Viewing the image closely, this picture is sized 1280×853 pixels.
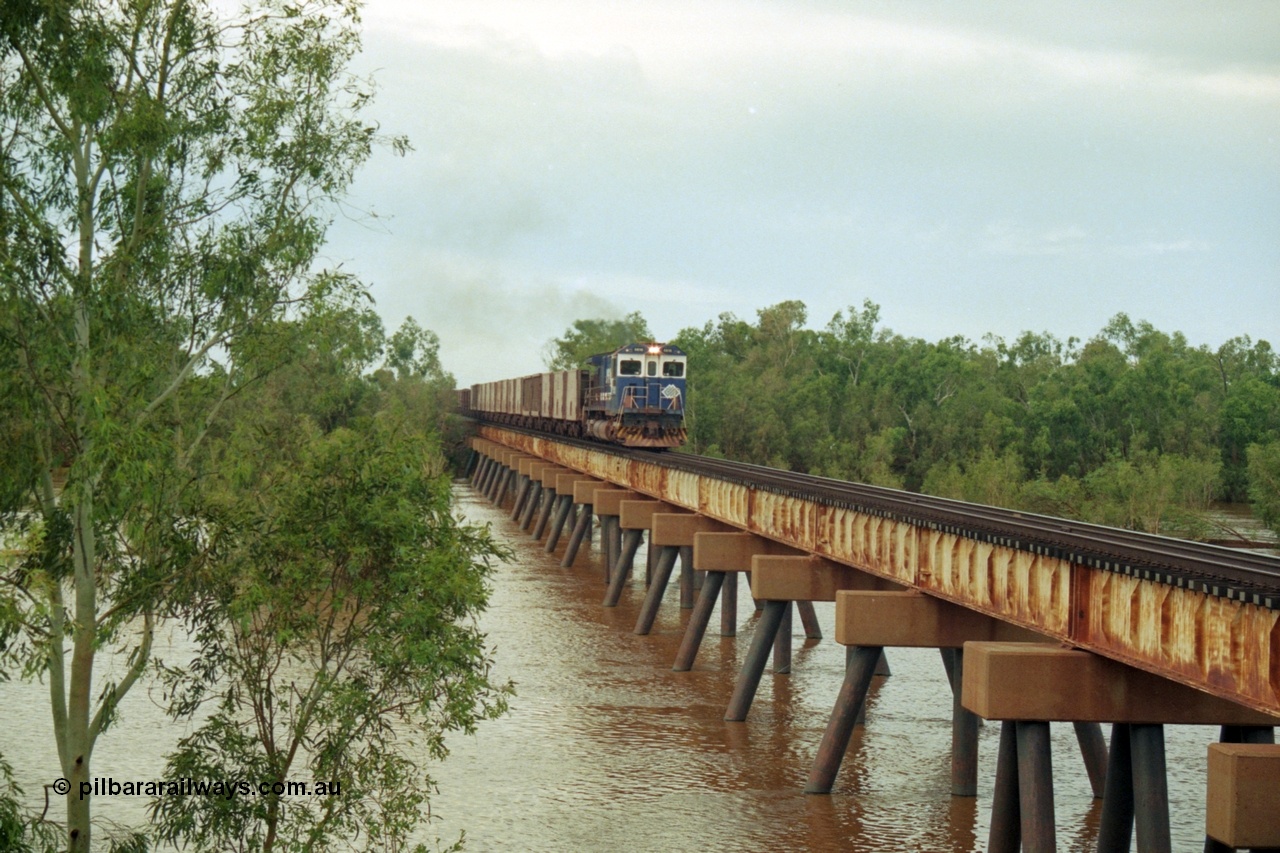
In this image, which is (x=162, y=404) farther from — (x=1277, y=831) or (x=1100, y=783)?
(x=1100, y=783)

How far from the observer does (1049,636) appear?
16.0m

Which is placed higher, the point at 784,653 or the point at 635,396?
the point at 635,396

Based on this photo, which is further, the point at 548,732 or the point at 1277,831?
the point at 548,732

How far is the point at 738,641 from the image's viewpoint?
37.4 m

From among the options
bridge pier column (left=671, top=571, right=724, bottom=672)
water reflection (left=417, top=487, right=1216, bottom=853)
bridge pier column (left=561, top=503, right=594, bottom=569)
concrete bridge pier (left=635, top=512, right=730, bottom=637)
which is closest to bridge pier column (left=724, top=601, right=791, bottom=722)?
water reflection (left=417, top=487, right=1216, bottom=853)

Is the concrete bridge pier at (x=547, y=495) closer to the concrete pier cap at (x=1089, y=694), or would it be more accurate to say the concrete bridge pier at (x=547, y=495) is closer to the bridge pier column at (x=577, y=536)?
the bridge pier column at (x=577, y=536)

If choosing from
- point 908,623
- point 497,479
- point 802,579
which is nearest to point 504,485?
point 497,479

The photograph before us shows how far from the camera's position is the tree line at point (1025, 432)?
228ft

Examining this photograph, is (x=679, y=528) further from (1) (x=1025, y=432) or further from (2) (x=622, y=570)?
(1) (x=1025, y=432)

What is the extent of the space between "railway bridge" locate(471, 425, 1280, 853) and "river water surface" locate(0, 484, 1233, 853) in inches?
42.0

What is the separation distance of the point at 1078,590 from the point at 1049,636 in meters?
1.10

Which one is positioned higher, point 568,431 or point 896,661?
point 568,431

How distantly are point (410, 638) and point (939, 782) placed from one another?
11306 mm

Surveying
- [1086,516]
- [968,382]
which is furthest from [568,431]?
[968,382]
